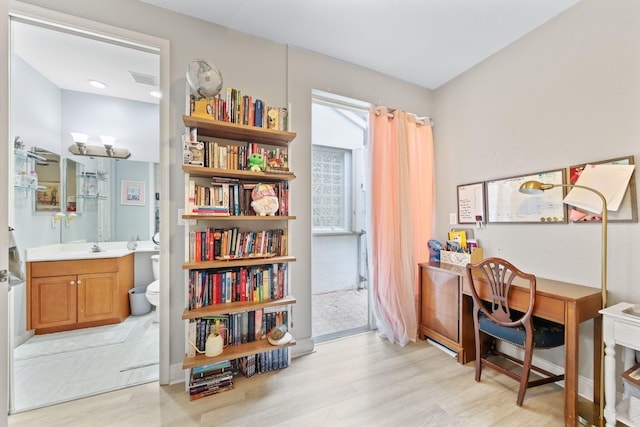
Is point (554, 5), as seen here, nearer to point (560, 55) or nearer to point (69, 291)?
point (560, 55)

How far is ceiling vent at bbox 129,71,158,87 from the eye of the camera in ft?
8.14

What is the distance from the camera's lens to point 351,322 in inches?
109

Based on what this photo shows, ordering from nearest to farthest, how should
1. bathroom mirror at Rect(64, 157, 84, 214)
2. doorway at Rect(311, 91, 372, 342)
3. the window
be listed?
bathroom mirror at Rect(64, 157, 84, 214)
doorway at Rect(311, 91, 372, 342)
the window

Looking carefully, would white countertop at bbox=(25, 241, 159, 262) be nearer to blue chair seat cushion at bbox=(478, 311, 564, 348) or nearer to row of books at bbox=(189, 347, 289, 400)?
row of books at bbox=(189, 347, 289, 400)

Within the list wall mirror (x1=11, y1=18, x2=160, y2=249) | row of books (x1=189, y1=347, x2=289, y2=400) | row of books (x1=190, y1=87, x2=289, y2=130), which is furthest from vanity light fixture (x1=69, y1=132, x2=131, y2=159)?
row of books (x1=189, y1=347, x2=289, y2=400)

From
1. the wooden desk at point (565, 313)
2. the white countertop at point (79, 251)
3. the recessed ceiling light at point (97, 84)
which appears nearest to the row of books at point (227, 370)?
the wooden desk at point (565, 313)

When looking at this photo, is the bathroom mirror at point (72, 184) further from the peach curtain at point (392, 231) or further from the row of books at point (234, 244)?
the peach curtain at point (392, 231)

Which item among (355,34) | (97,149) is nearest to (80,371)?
(97,149)

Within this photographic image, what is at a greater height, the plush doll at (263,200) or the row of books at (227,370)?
the plush doll at (263,200)

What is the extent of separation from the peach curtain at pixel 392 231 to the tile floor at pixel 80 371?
2.01m

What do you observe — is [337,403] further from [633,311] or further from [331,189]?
[331,189]

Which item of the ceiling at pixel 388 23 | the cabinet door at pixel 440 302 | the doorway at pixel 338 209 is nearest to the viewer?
the ceiling at pixel 388 23

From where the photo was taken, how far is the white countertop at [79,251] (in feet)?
7.90

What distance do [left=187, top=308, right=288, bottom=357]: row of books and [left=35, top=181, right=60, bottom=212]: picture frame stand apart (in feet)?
7.82
